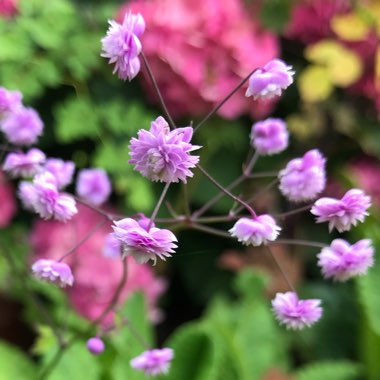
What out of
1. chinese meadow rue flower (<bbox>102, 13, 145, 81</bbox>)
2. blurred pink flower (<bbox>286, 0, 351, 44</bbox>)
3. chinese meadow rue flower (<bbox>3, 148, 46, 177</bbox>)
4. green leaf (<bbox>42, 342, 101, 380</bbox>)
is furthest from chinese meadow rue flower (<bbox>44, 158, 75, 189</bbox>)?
blurred pink flower (<bbox>286, 0, 351, 44</bbox>)

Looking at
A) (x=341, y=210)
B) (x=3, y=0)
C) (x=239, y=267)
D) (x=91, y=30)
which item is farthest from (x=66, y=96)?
(x=341, y=210)

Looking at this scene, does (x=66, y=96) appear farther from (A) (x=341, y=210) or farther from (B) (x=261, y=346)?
(A) (x=341, y=210)

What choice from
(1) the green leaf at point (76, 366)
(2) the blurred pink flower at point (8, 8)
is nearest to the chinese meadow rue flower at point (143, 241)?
(1) the green leaf at point (76, 366)

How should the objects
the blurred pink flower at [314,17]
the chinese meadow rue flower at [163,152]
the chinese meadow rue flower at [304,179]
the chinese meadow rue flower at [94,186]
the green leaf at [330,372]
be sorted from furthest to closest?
the blurred pink flower at [314,17]
the green leaf at [330,372]
the chinese meadow rue flower at [94,186]
the chinese meadow rue flower at [304,179]
the chinese meadow rue flower at [163,152]

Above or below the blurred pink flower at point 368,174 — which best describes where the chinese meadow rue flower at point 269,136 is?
above

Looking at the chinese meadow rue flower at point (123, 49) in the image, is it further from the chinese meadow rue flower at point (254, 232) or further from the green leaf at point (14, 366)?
the green leaf at point (14, 366)

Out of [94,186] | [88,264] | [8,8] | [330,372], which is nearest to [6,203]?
[88,264]

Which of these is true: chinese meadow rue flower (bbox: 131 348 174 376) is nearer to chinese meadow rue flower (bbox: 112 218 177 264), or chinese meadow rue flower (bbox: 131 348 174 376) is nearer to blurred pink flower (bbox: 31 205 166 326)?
chinese meadow rue flower (bbox: 112 218 177 264)
